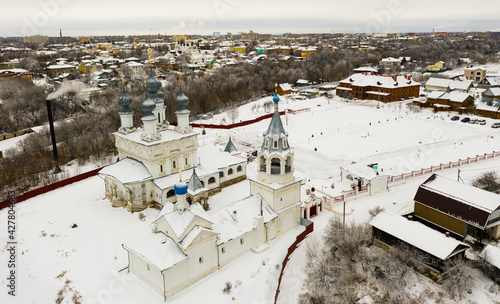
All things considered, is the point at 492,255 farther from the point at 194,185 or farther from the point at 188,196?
the point at 188,196

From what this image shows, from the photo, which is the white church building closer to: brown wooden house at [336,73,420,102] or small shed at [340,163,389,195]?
small shed at [340,163,389,195]

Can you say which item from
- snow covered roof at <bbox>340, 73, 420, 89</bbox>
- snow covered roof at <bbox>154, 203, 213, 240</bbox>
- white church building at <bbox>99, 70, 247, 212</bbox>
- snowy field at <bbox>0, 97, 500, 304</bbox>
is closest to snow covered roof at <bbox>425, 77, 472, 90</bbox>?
snow covered roof at <bbox>340, 73, 420, 89</bbox>

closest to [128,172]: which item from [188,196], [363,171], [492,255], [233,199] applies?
[188,196]

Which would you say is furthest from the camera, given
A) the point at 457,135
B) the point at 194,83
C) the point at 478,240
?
the point at 194,83

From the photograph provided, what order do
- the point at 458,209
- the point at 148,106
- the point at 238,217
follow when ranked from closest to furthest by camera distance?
the point at 238,217 < the point at 458,209 < the point at 148,106

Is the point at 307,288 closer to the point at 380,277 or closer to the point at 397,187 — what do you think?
the point at 380,277

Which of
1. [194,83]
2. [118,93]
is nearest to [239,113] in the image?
[194,83]
